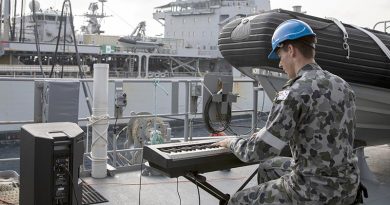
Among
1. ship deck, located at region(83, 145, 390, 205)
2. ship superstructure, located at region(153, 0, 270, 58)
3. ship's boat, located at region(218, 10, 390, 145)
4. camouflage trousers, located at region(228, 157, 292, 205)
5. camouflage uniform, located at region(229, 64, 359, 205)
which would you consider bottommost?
ship deck, located at region(83, 145, 390, 205)

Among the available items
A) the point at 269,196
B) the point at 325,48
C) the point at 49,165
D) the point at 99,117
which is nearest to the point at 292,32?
the point at 269,196

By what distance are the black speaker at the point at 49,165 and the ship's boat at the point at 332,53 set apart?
5.25 feet

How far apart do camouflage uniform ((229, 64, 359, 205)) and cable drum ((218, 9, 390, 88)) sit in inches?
62.1

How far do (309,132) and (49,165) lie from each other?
1.24 meters

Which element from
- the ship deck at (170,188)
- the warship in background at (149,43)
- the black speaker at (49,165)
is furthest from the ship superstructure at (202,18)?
the black speaker at (49,165)

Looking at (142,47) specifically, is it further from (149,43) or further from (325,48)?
(325,48)

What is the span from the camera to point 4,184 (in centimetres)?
312

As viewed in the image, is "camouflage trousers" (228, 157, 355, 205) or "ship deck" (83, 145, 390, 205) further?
"ship deck" (83, 145, 390, 205)

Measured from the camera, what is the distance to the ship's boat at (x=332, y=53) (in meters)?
3.28

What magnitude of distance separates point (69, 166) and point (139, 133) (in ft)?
9.27

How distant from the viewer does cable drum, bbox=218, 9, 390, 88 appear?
3254 millimetres

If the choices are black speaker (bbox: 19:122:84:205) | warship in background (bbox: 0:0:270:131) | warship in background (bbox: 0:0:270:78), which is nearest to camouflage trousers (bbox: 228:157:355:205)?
black speaker (bbox: 19:122:84:205)

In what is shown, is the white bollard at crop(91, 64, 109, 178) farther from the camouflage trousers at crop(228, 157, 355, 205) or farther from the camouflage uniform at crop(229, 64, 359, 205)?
the camouflage uniform at crop(229, 64, 359, 205)

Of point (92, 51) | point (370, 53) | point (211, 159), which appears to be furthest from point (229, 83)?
point (92, 51)
